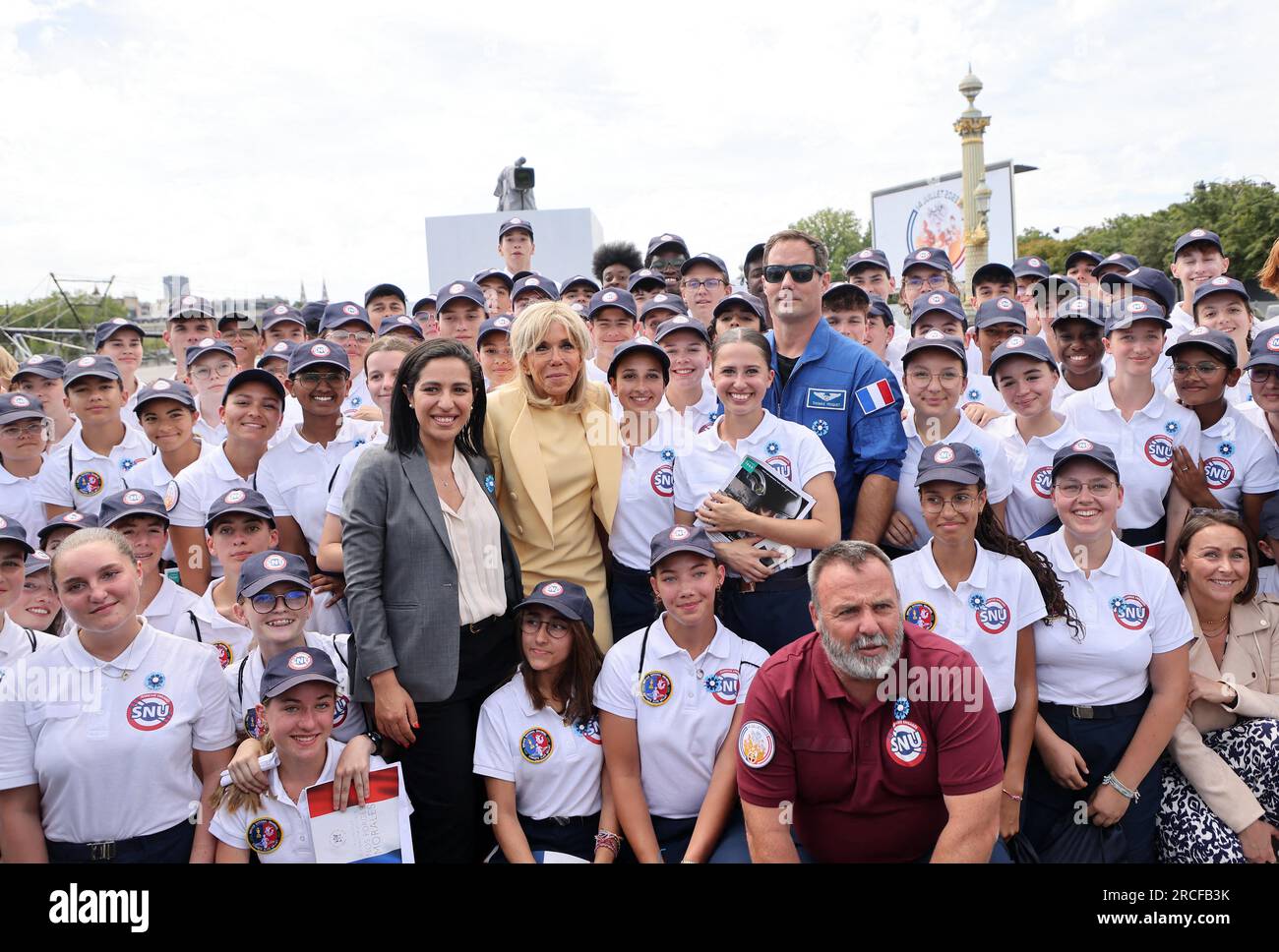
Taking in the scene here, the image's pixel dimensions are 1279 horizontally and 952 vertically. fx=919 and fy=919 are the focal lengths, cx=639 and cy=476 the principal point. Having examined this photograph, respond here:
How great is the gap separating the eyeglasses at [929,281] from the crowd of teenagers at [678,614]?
294 cm

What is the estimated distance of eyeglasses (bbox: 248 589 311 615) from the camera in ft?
12.7

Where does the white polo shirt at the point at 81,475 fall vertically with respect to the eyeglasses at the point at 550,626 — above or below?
above

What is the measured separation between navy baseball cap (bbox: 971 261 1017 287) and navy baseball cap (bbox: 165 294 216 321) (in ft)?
20.1

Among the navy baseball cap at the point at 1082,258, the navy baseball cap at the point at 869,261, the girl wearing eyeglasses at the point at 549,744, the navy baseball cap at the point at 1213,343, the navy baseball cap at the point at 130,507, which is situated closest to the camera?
the girl wearing eyeglasses at the point at 549,744

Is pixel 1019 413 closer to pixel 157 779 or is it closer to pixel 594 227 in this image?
pixel 157 779

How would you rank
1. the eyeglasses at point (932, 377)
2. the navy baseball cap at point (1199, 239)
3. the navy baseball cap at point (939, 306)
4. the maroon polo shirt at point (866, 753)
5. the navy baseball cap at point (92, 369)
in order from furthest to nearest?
the navy baseball cap at point (1199, 239) < the navy baseball cap at point (939, 306) < the navy baseball cap at point (92, 369) < the eyeglasses at point (932, 377) < the maroon polo shirt at point (866, 753)

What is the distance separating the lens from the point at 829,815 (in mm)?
3568

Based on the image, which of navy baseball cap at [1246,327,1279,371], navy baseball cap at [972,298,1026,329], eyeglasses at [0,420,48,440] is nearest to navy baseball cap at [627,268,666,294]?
navy baseball cap at [972,298,1026,329]

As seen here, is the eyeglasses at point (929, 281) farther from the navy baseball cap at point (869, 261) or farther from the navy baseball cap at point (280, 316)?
the navy baseball cap at point (280, 316)

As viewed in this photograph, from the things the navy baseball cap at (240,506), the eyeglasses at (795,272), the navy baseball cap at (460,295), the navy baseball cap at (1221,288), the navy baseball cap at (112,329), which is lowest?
the navy baseball cap at (240,506)

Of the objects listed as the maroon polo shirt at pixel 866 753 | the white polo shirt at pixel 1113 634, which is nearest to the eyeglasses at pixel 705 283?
the white polo shirt at pixel 1113 634

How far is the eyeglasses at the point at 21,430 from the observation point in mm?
5469
